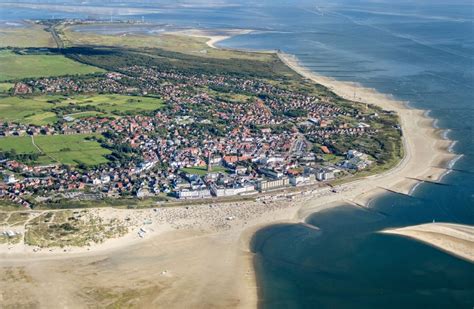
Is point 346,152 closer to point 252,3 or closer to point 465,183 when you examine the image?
point 465,183

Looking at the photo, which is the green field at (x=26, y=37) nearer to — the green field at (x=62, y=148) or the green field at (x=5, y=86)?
the green field at (x=5, y=86)

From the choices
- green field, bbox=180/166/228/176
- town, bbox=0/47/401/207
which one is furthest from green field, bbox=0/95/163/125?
green field, bbox=180/166/228/176

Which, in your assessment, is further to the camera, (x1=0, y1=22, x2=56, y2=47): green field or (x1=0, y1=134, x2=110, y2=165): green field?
(x1=0, y1=22, x2=56, y2=47): green field

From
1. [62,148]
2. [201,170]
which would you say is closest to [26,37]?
[62,148]

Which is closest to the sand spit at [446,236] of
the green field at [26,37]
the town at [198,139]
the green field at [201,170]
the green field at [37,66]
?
the town at [198,139]

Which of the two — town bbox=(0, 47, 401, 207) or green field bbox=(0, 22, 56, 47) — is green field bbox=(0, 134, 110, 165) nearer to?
town bbox=(0, 47, 401, 207)
